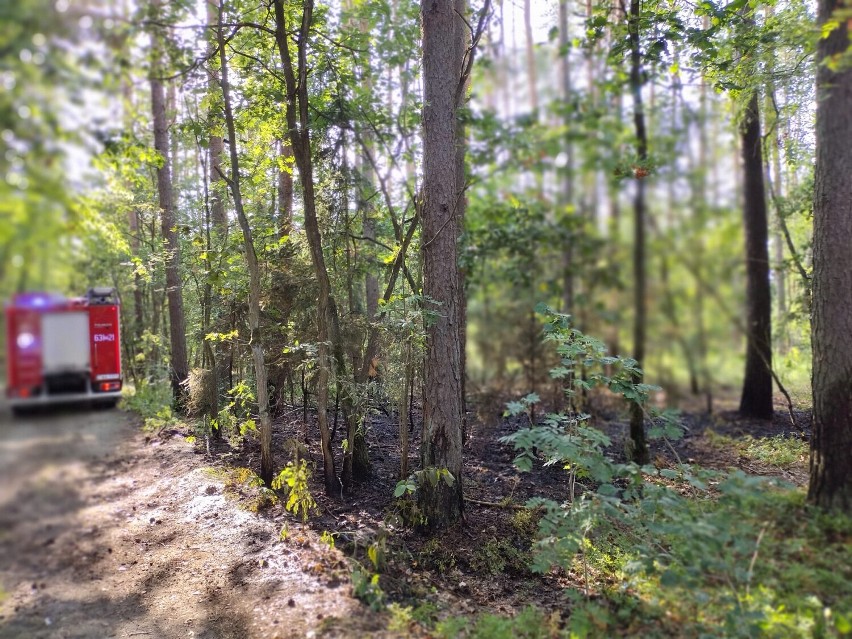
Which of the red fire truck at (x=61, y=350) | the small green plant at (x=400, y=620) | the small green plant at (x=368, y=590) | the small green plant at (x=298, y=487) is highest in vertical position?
the red fire truck at (x=61, y=350)

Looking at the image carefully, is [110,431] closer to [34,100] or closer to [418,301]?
[34,100]

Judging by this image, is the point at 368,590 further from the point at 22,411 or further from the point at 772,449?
the point at 772,449

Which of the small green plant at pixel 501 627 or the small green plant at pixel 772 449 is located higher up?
the small green plant at pixel 772 449

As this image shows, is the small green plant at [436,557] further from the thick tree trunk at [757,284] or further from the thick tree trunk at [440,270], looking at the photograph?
the thick tree trunk at [757,284]

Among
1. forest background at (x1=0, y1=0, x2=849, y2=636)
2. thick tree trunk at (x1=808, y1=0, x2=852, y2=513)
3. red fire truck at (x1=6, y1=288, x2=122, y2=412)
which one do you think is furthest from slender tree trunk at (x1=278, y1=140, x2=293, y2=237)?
thick tree trunk at (x1=808, y1=0, x2=852, y2=513)

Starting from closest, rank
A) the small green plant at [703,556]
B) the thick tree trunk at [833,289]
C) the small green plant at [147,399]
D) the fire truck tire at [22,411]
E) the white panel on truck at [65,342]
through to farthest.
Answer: the fire truck tire at [22,411] < the white panel on truck at [65,342] < the small green plant at [703,556] < the thick tree trunk at [833,289] < the small green plant at [147,399]

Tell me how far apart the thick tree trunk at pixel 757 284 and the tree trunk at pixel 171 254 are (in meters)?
8.23

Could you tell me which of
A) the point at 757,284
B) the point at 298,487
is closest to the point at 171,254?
the point at 298,487

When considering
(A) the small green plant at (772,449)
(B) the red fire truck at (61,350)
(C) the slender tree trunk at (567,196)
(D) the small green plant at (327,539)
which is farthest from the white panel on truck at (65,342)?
(C) the slender tree trunk at (567,196)

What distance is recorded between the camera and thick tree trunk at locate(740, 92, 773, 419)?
27.5 feet

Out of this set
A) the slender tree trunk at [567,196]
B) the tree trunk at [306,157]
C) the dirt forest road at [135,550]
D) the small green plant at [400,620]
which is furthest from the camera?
the slender tree trunk at [567,196]

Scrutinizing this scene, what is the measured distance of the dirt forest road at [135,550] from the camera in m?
2.66

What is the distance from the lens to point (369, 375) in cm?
655

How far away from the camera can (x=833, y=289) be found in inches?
164
